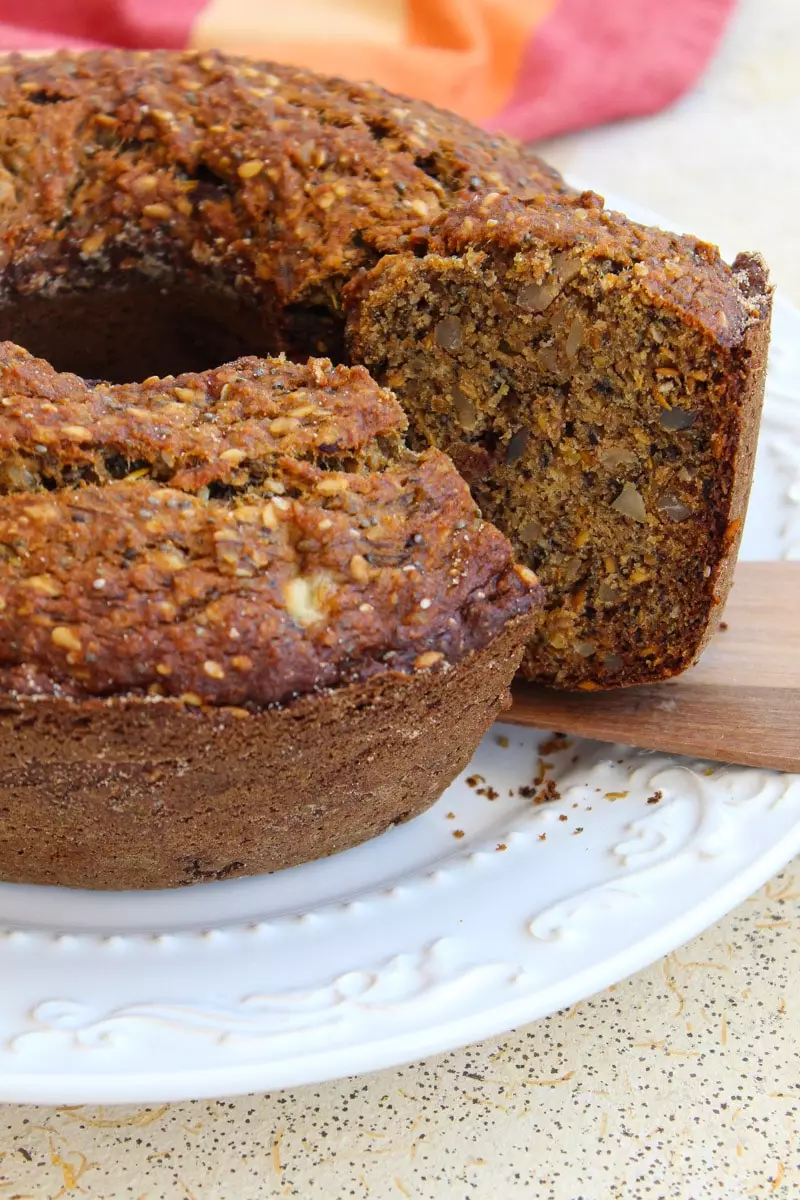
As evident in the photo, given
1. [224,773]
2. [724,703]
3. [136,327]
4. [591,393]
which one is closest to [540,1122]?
[224,773]

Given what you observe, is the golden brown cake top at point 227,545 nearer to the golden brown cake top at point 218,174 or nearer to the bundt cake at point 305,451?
the bundt cake at point 305,451

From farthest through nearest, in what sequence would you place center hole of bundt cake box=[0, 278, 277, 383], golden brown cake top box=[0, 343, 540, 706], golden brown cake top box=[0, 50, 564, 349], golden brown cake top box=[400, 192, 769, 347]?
center hole of bundt cake box=[0, 278, 277, 383], golden brown cake top box=[0, 50, 564, 349], golden brown cake top box=[400, 192, 769, 347], golden brown cake top box=[0, 343, 540, 706]

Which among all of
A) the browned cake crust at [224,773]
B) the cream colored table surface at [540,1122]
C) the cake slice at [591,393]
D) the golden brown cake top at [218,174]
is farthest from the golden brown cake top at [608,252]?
the cream colored table surface at [540,1122]

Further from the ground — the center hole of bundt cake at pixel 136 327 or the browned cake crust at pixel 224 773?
the center hole of bundt cake at pixel 136 327

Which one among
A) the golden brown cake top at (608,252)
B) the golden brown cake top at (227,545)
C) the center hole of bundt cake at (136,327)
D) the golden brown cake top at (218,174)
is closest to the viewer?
the golden brown cake top at (227,545)

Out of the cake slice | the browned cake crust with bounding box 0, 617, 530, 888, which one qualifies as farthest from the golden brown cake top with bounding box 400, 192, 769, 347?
the browned cake crust with bounding box 0, 617, 530, 888

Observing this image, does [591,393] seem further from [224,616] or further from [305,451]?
[224,616]

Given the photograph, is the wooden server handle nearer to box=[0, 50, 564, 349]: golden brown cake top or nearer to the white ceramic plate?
the white ceramic plate
